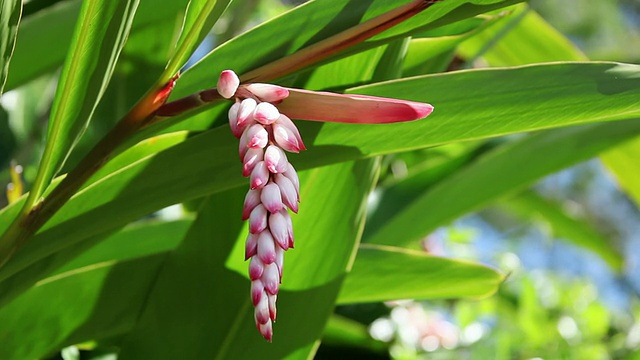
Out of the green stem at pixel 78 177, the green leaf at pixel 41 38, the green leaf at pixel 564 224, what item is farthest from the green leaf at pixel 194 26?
the green leaf at pixel 564 224

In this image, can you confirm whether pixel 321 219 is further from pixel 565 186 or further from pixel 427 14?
pixel 565 186

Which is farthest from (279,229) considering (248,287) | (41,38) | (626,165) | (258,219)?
(626,165)

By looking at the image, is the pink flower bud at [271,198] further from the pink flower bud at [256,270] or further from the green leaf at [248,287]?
the green leaf at [248,287]

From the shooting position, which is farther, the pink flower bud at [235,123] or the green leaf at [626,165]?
the green leaf at [626,165]

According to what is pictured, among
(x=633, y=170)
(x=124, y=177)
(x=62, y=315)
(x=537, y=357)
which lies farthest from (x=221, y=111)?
(x=633, y=170)

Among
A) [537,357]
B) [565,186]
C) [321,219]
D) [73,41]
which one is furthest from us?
[565,186]

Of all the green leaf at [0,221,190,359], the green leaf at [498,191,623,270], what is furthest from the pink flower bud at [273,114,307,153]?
the green leaf at [498,191,623,270]
